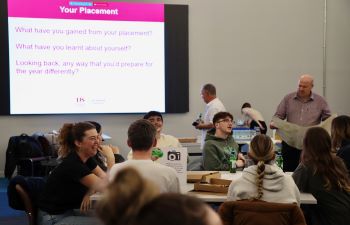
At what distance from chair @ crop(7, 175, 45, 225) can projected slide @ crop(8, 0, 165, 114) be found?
4.35m

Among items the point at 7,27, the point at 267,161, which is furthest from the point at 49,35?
the point at 267,161

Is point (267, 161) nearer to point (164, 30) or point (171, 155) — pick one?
point (171, 155)

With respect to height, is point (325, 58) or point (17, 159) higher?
point (325, 58)

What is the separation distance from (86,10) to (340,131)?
4690 mm

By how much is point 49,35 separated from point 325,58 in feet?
14.8

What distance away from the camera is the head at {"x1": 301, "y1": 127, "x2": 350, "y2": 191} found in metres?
3.04

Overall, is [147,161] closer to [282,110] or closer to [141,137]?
[141,137]

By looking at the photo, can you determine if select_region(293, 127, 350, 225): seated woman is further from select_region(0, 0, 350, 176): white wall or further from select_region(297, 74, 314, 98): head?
select_region(0, 0, 350, 176): white wall

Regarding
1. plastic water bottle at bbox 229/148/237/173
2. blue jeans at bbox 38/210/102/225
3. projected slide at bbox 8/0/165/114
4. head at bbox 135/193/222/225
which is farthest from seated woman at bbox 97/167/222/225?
projected slide at bbox 8/0/165/114

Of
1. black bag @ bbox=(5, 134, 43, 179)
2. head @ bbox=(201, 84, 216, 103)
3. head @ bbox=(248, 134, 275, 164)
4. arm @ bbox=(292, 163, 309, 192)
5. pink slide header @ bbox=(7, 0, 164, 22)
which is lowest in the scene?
black bag @ bbox=(5, 134, 43, 179)

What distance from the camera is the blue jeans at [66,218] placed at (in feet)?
9.67

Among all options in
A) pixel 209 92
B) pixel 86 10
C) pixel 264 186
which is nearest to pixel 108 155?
pixel 264 186

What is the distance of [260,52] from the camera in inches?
321

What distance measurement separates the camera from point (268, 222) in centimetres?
248
